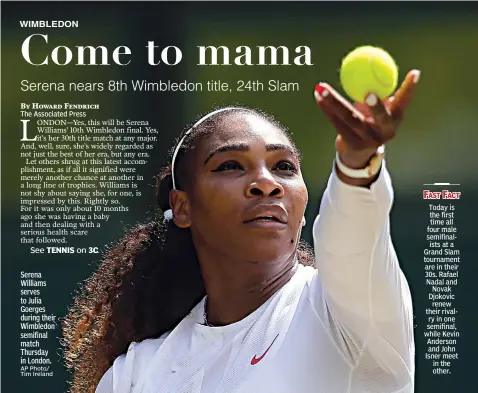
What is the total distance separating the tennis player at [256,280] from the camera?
145cm

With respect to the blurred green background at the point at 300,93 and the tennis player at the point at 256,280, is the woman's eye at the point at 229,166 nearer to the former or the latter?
the tennis player at the point at 256,280

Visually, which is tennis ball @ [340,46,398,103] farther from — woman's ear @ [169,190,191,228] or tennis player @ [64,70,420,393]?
woman's ear @ [169,190,191,228]

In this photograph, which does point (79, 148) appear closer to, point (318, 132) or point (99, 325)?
point (318, 132)

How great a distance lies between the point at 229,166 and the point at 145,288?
1.84 feet

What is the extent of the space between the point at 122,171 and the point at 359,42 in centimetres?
96

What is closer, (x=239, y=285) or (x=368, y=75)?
(x=368, y=75)

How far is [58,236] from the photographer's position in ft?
11.7

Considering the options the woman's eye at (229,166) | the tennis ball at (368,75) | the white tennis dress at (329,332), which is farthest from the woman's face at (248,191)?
the tennis ball at (368,75)

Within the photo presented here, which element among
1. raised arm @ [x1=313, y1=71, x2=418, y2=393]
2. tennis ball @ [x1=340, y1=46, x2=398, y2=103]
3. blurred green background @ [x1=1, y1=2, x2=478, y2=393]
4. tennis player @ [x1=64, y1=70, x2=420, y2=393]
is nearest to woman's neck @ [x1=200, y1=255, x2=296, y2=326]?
tennis player @ [x1=64, y1=70, x2=420, y2=393]

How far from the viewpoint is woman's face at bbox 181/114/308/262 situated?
6.11 ft

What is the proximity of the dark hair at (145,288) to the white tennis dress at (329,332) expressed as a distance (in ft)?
0.75

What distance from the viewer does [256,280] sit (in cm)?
196

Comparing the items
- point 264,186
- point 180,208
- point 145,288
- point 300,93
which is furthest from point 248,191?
point 300,93

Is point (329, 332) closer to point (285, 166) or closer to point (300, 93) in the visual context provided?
point (285, 166)
